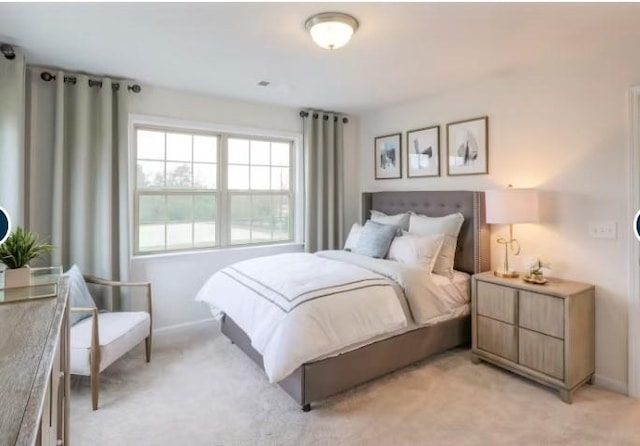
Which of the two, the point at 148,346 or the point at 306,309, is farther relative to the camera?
the point at 148,346

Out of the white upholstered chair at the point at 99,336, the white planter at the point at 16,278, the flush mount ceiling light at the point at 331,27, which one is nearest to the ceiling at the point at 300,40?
the flush mount ceiling light at the point at 331,27

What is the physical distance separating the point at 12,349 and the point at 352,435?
1.75 meters

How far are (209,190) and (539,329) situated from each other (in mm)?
3315

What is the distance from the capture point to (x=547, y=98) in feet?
9.58

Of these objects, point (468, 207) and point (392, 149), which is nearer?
point (468, 207)

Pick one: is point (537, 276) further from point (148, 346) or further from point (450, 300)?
point (148, 346)

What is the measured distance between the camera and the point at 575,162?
276 cm

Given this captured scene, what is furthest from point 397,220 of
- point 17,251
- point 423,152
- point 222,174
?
point 17,251

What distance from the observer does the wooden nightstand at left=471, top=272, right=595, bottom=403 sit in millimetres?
2451

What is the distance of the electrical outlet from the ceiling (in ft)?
4.09

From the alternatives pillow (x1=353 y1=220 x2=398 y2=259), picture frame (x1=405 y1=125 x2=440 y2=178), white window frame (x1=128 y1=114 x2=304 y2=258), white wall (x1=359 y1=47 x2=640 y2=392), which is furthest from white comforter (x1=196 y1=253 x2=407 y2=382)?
picture frame (x1=405 y1=125 x2=440 y2=178)

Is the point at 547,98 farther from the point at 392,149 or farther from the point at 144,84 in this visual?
the point at 144,84

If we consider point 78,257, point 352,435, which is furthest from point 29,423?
point 78,257

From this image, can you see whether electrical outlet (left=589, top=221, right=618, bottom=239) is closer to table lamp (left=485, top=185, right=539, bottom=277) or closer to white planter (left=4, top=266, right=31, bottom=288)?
table lamp (left=485, top=185, right=539, bottom=277)
